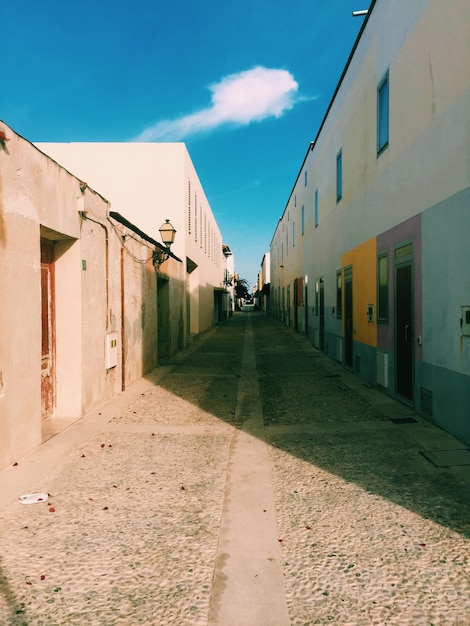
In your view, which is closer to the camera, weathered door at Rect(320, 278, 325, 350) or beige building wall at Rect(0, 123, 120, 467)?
beige building wall at Rect(0, 123, 120, 467)

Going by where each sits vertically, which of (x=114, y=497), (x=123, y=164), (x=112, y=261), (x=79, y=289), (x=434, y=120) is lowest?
(x=114, y=497)

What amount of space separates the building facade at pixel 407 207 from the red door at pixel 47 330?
5232 millimetres

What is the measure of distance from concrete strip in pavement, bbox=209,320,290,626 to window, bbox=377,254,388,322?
4.08 metres

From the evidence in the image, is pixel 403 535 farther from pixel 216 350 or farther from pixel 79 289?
pixel 216 350

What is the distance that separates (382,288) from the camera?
835 centimetres

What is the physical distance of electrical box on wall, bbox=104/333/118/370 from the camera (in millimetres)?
7875

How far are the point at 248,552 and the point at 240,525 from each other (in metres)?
0.38

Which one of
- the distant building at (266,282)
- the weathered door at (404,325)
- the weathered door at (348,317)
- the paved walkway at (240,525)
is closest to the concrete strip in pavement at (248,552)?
the paved walkway at (240,525)

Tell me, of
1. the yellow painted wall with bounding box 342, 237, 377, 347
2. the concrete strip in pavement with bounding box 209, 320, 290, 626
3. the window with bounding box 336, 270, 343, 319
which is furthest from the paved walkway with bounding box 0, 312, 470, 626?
the window with bounding box 336, 270, 343, 319

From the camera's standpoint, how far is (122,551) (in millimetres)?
3082

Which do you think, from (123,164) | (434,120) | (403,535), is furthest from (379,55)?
(123,164)

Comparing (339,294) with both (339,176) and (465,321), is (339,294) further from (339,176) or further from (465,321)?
(465,321)

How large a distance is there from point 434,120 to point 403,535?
4989 mm

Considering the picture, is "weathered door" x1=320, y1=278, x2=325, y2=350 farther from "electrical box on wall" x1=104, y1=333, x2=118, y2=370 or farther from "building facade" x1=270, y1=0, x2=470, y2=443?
"electrical box on wall" x1=104, y1=333, x2=118, y2=370
